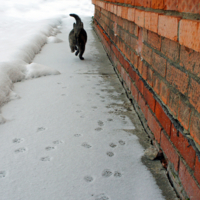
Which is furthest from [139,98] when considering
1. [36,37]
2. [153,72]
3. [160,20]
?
[36,37]

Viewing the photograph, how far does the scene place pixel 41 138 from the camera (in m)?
2.03

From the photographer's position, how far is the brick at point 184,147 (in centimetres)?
124

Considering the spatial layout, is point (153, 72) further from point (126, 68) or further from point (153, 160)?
point (126, 68)

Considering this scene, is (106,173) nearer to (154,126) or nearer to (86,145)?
(86,145)

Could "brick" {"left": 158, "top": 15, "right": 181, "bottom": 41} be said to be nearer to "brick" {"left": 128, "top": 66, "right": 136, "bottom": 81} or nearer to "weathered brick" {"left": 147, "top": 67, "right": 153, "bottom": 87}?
"weathered brick" {"left": 147, "top": 67, "right": 153, "bottom": 87}

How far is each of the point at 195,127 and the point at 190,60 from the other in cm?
33

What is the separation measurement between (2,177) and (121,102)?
1604 millimetres

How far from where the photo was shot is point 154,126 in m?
1.92

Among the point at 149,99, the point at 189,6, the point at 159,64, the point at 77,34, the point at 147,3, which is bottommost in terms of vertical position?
the point at 149,99

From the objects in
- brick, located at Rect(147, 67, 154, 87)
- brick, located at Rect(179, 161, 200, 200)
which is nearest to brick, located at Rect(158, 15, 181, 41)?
brick, located at Rect(147, 67, 154, 87)

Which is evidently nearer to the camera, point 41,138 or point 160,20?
point 160,20

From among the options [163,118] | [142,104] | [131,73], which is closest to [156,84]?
[163,118]

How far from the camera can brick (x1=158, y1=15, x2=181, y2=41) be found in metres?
1.29

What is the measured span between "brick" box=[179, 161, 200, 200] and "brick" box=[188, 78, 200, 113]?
375 mm
